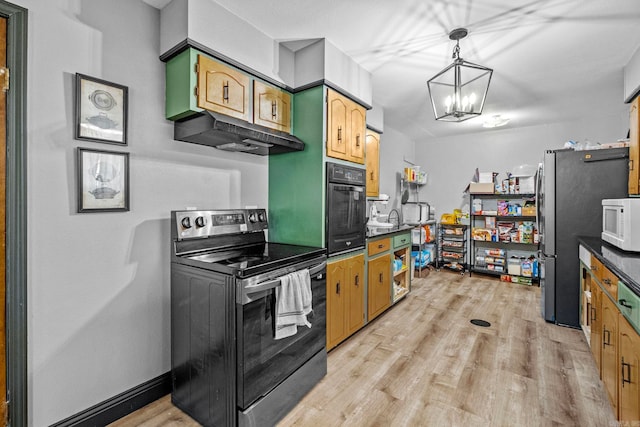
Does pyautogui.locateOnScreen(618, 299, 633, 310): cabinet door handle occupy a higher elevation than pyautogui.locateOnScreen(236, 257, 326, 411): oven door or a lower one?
higher

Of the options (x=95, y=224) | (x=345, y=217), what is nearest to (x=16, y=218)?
(x=95, y=224)

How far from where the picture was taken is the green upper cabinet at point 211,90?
1.84 m

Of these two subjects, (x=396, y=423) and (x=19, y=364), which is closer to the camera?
(x=19, y=364)

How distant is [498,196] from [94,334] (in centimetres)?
565

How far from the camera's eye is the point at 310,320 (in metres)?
2.03

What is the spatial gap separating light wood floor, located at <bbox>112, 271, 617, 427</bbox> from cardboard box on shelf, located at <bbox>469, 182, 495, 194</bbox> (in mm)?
2201

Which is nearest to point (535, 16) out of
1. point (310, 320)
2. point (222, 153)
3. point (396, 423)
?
point (222, 153)

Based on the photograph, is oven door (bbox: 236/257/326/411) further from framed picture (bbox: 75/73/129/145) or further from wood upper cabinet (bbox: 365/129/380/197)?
wood upper cabinet (bbox: 365/129/380/197)

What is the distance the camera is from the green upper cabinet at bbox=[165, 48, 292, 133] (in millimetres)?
1840

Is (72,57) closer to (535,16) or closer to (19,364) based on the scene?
(19,364)

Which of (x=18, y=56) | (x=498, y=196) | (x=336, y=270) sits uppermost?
(x=18, y=56)

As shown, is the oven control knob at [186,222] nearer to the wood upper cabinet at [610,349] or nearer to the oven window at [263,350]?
the oven window at [263,350]

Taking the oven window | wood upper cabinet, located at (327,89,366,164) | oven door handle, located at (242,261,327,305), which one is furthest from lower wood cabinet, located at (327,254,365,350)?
wood upper cabinet, located at (327,89,366,164)

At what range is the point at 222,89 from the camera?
1.99 metres
